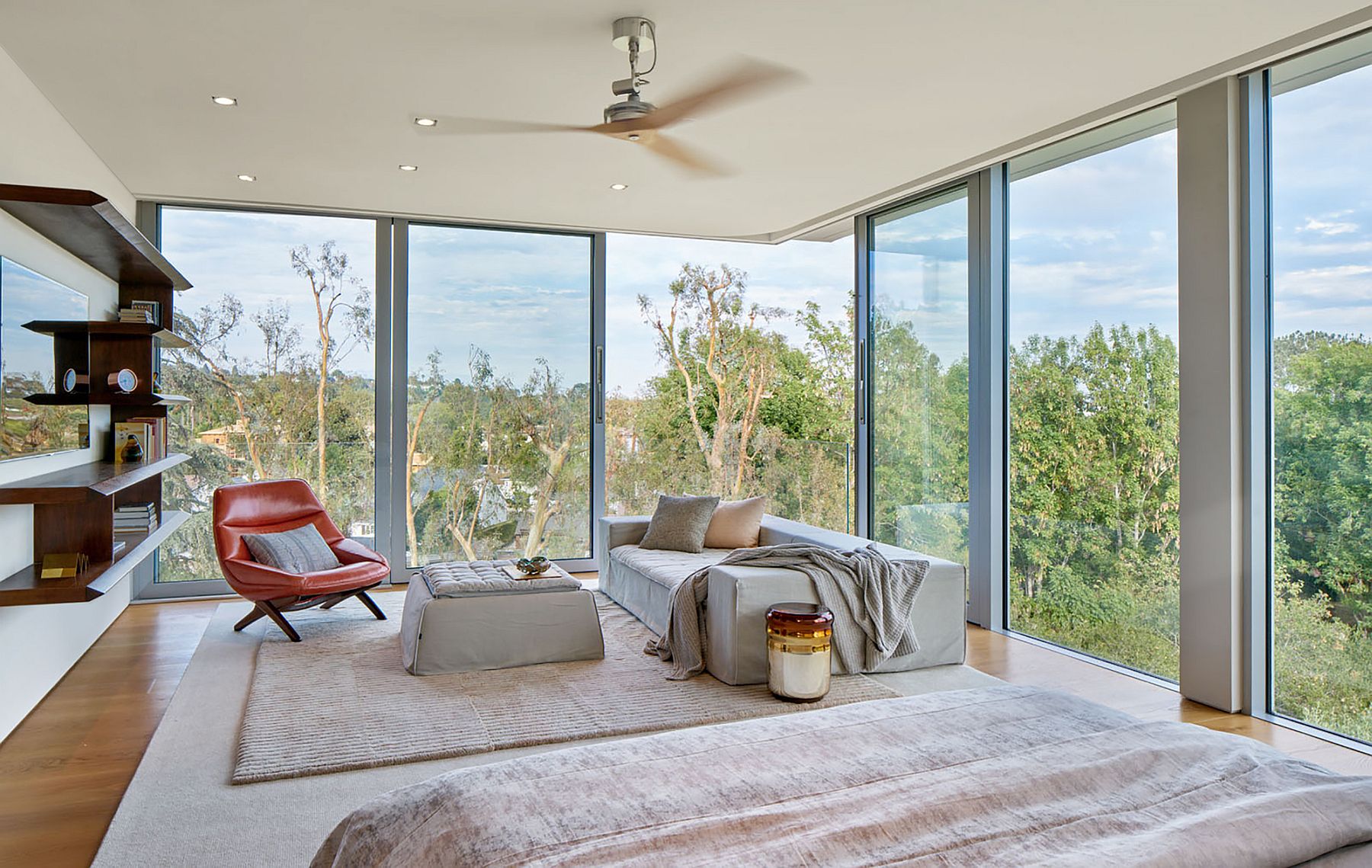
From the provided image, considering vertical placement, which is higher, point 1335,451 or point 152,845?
point 1335,451

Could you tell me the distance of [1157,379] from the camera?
419cm

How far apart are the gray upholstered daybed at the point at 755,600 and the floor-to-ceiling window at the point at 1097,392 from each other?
0.73 meters

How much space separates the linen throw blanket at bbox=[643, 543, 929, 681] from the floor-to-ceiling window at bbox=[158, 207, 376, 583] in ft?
9.96

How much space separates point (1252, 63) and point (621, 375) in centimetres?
494

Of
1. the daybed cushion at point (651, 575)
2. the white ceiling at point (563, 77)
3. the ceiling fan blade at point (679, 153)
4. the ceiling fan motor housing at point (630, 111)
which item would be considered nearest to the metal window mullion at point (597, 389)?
the daybed cushion at point (651, 575)

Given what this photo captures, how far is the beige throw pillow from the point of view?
5.50 m

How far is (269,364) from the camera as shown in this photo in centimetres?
599

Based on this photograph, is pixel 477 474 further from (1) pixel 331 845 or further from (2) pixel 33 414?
(1) pixel 331 845

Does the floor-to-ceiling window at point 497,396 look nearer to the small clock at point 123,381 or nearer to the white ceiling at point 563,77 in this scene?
the white ceiling at point 563,77

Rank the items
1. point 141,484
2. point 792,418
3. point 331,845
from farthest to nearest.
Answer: point 792,418 → point 141,484 → point 331,845

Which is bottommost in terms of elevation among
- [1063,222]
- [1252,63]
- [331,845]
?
[331,845]

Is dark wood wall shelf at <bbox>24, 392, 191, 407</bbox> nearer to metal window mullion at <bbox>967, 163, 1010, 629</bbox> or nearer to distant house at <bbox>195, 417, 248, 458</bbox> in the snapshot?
distant house at <bbox>195, 417, 248, 458</bbox>

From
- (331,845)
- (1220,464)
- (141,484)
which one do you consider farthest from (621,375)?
(331,845)

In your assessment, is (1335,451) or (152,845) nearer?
(152,845)
